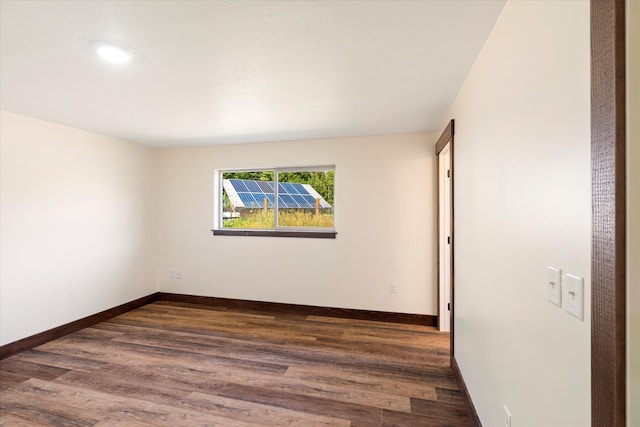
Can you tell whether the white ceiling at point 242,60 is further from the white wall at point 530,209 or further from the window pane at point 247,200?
the window pane at point 247,200

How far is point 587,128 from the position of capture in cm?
72

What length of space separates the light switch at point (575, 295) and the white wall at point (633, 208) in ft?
0.54

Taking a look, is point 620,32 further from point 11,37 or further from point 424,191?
point 424,191

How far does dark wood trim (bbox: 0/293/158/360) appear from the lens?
102 inches

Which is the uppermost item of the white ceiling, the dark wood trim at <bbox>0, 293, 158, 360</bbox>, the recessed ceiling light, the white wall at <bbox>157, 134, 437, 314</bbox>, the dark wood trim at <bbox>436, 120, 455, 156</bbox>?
the white ceiling

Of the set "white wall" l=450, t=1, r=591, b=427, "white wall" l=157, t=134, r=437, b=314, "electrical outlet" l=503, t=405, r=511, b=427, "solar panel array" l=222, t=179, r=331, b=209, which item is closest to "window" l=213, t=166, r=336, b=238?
"solar panel array" l=222, t=179, r=331, b=209

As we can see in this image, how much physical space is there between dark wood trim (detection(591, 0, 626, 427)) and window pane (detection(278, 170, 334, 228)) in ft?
9.75

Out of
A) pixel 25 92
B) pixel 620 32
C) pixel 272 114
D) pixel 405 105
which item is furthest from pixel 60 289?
pixel 620 32

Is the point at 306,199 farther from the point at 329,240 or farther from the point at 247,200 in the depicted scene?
the point at 247,200

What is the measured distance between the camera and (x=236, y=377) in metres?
2.27

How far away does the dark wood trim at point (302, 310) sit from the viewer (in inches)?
130

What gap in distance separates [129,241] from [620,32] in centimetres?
454

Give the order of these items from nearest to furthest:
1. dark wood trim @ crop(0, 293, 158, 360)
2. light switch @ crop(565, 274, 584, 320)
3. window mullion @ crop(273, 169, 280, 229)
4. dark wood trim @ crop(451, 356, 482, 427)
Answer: light switch @ crop(565, 274, 584, 320) → dark wood trim @ crop(451, 356, 482, 427) → dark wood trim @ crop(0, 293, 158, 360) → window mullion @ crop(273, 169, 280, 229)

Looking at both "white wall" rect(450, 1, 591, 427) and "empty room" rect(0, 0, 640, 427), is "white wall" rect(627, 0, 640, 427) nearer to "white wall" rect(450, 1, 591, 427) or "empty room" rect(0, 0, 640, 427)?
"empty room" rect(0, 0, 640, 427)
